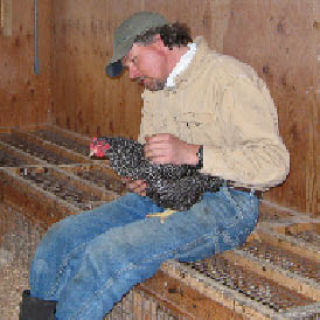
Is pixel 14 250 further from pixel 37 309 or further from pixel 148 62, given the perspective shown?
pixel 148 62

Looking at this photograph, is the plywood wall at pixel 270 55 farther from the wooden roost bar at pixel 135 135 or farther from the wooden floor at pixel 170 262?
the wooden floor at pixel 170 262

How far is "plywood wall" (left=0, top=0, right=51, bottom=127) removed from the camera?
6605 millimetres

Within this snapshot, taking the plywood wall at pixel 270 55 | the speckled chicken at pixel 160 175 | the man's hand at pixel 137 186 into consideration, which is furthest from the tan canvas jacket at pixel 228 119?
the plywood wall at pixel 270 55

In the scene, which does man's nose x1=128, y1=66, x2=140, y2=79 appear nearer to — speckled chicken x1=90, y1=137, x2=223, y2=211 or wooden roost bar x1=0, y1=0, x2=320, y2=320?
speckled chicken x1=90, y1=137, x2=223, y2=211

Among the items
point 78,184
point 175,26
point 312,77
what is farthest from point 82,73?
point 175,26

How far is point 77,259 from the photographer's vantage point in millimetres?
2680

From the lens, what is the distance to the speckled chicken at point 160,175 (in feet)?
8.92

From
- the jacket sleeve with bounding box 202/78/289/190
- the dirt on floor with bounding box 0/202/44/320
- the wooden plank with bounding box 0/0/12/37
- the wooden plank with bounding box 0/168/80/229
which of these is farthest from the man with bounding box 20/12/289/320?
the wooden plank with bounding box 0/0/12/37

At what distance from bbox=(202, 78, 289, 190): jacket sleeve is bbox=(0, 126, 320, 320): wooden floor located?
427 millimetres

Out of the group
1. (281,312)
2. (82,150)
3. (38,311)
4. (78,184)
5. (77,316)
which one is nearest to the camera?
(281,312)

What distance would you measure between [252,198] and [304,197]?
103cm

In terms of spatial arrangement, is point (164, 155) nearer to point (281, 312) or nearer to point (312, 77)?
point (281, 312)

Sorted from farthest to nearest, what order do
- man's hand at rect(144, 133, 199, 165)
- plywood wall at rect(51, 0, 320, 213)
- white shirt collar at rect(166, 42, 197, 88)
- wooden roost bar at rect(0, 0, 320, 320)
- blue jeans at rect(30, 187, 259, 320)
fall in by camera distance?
1. plywood wall at rect(51, 0, 320, 213)
2. white shirt collar at rect(166, 42, 197, 88)
3. wooden roost bar at rect(0, 0, 320, 320)
4. man's hand at rect(144, 133, 199, 165)
5. blue jeans at rect(30, 187, 259, 320)

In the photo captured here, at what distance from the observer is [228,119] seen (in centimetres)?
261
